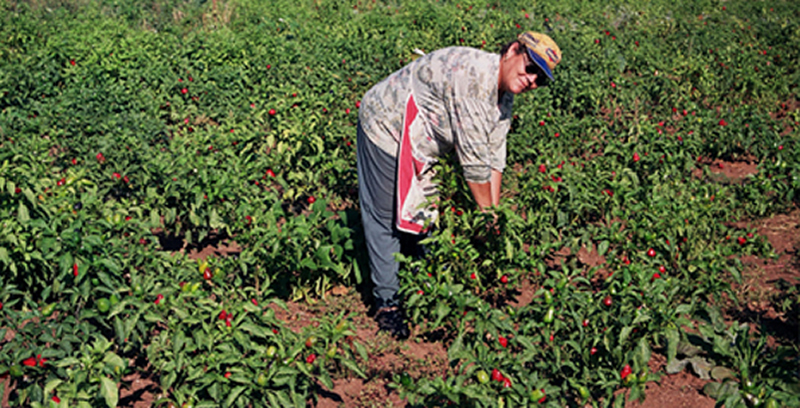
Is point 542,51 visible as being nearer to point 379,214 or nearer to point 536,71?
point 536,71

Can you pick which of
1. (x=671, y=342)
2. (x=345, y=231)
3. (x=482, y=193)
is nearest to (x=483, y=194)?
(x=482, y=193)

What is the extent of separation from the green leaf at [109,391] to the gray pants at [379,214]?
1.39 metres

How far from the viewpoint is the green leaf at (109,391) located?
245 cm

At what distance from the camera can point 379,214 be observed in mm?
3395

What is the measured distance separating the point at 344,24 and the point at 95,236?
5295 millimetres

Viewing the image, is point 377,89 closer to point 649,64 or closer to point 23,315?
point 23,315

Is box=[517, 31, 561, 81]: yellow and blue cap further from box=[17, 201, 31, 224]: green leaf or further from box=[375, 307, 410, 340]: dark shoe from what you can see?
box=[17, 201, 31, 224]: green leaf

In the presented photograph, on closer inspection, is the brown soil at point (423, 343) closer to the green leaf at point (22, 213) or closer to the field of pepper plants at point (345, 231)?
the field of pepper plants at point (345, 231)

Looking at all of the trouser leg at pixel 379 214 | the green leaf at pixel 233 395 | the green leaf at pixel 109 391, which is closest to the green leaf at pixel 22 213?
the green leaf at pixel 109 391

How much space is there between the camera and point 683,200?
14.2 ft

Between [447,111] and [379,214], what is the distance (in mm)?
641

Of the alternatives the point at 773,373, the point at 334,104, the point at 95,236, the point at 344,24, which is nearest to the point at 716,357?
the point at 773,373

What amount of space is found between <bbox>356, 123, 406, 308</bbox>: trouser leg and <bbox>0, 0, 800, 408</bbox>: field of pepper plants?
128 millimetres

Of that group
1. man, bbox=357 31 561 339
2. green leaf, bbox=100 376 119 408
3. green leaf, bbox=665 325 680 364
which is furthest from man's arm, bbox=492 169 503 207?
green leaf, bbox=100 376 119 408
